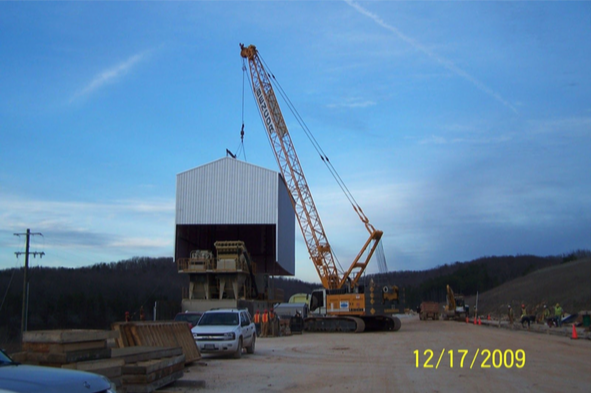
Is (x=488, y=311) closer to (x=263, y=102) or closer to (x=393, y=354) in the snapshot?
(x=263, y=102)

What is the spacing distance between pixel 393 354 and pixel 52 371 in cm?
1516

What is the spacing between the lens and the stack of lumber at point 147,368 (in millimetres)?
10602

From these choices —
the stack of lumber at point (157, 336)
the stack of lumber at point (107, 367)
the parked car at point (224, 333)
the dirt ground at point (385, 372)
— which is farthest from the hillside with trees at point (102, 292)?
the stack of lumber at point (107, 367)

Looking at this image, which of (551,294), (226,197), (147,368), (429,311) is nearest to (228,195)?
(226,197)

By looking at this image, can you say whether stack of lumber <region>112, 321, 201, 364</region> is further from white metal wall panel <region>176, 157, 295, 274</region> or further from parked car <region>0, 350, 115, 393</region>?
white metal wall panel <region>176, 157, 295, 274</region>

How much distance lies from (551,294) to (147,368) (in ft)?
274

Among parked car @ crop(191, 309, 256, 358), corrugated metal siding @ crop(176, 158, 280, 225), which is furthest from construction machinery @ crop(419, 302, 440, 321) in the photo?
parked car @ crop(191, 309, 256, 358)

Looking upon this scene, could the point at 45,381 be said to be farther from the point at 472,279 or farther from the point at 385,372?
the point at 472,279

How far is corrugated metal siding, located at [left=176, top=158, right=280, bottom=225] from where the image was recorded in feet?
142

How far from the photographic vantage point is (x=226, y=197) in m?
43.4
